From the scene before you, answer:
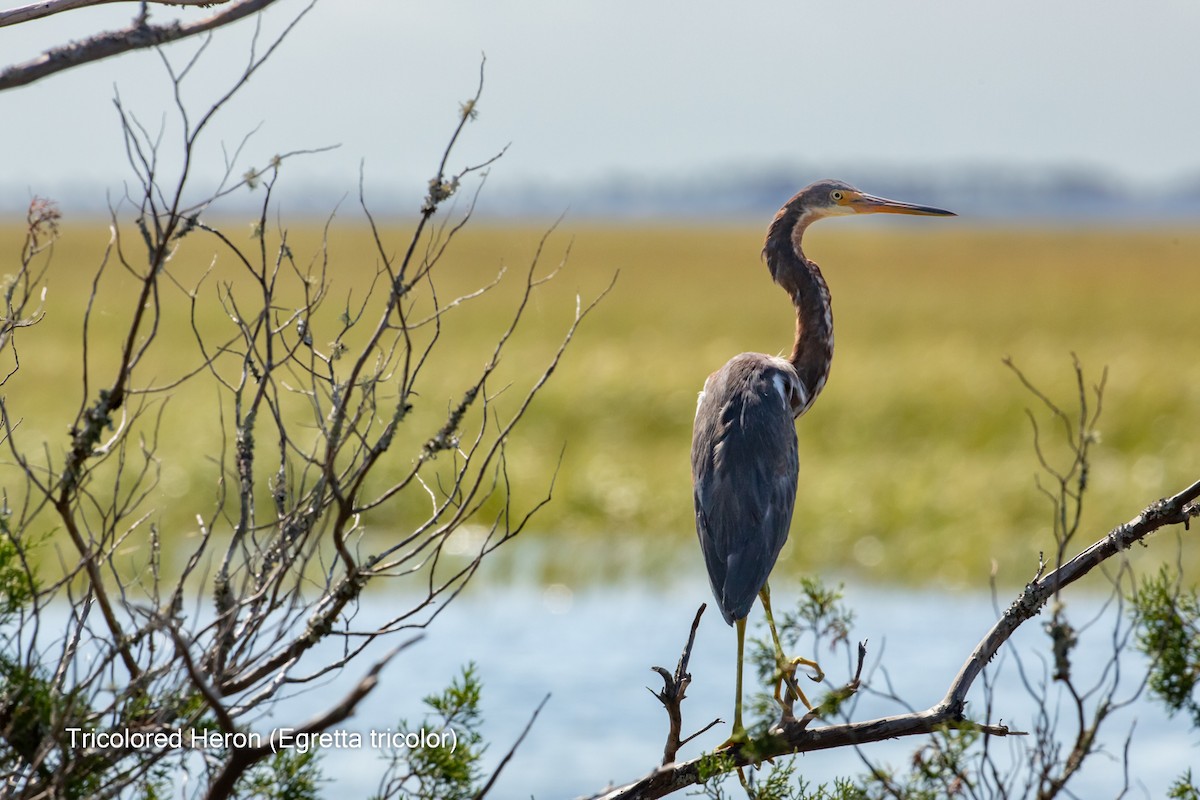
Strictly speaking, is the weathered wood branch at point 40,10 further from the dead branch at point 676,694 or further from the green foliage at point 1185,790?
the green foliage at point 1185,790

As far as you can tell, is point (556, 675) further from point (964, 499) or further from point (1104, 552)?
point (1104, 552)

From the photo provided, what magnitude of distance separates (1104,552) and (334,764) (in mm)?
6490

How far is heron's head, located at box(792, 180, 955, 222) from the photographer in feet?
15.5

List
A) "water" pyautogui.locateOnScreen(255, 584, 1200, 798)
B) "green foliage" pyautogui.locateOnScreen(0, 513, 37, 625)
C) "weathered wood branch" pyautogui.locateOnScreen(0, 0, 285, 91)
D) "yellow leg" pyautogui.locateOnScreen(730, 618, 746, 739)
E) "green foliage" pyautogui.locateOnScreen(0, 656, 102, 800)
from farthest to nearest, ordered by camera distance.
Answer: "water" pyautogui.locateOnScreen(255, 584, 1200, 798), "yellow leg" pyautogui.locateOnScreen(730, 618, 746, 739), "green foliage" pyautogui.locateOnScreen(0, 513, 37, 625), "green foliage" pyautogui.locateOnScreen(0, 656, 102, 800), "weathered wood branch" pyautogui.locateOnScreen(0, 0, 285, 91)

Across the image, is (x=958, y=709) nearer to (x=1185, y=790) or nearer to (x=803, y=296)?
(x=1185, y=790)

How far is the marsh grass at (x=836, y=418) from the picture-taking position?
1133cm

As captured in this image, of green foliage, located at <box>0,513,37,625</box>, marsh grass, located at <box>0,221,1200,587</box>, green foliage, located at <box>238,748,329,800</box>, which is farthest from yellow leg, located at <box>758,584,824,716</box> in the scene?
green foliage, located at <box>0,513,37,625</box>

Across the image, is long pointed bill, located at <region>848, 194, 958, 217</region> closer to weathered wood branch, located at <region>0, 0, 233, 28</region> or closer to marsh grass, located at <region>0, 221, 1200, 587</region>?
marsh grass, located at <region>0, 221, 1200, 587</region>

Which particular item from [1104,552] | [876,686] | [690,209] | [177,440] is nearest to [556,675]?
[876,686]

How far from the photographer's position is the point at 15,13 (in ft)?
8.38

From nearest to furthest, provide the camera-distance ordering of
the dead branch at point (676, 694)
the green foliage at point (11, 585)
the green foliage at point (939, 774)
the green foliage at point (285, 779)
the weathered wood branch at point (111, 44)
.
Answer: the weathered wood branch at point (111, 44) → the green foliage at point (11, 585) → the dead branch at point (676, 694) → the green foliage at point (285, 779) → the green foliage at point (939, 774)

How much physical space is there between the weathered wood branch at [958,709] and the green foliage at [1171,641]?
→ 568mm

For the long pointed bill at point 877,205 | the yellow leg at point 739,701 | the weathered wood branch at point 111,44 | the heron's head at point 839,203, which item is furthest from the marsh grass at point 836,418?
the weathered wood branch at point 111,44

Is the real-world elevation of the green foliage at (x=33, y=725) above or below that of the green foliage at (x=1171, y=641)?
below
